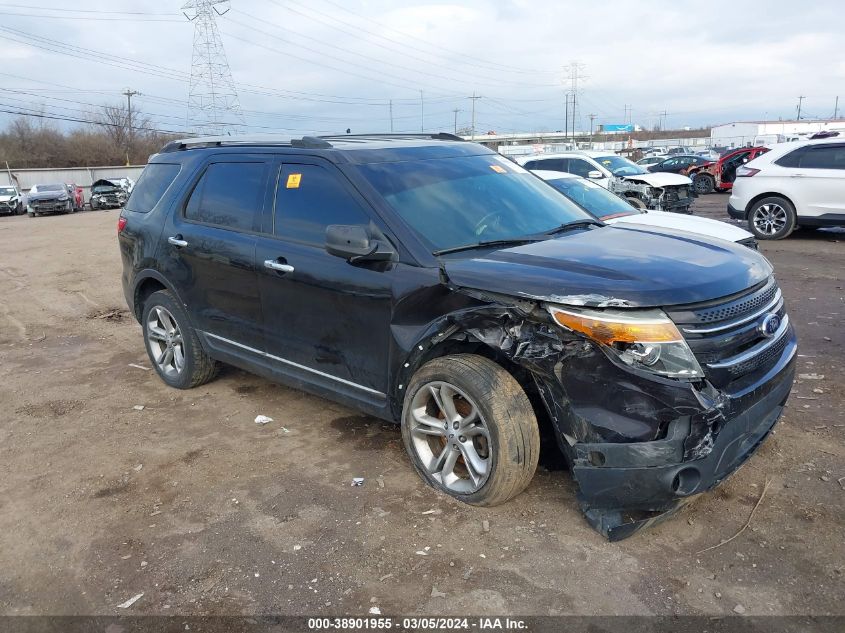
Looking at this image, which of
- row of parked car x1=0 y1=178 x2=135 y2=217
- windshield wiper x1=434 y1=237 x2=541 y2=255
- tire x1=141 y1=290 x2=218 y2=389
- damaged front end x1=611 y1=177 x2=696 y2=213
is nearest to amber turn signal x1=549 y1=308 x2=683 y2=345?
windshield wiper x1=434 y1=237 x2=541 y2=255

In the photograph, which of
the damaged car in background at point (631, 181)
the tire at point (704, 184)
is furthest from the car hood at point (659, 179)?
the tire at point (704, 184)

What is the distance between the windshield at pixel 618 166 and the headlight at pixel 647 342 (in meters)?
13.9

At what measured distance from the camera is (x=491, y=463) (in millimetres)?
3254

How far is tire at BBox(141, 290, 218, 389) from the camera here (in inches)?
203

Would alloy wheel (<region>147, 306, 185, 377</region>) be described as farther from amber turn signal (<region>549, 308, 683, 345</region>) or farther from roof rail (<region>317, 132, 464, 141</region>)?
amber turn signal (<region>549, 308, 683, 345</region>)

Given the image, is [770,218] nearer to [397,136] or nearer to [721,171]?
[397,136]

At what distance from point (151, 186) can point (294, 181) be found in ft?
6.33

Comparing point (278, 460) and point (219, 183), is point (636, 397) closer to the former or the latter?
point (278, 460)

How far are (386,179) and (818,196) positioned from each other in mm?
10678

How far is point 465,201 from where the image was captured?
3982mm

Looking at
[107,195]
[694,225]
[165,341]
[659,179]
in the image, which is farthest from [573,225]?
[107,195]

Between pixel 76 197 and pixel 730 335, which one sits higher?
pixel 76 197

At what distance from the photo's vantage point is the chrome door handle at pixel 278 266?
404 centimetres

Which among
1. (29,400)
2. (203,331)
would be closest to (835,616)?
(203,331)
